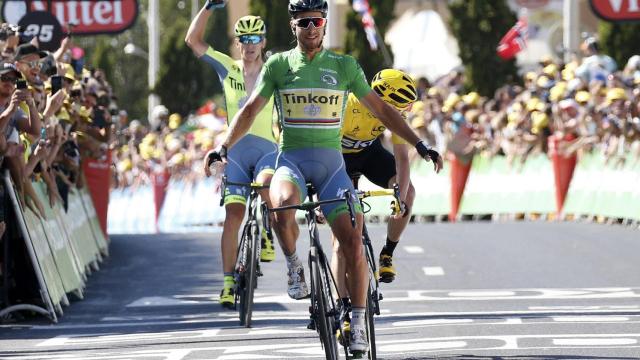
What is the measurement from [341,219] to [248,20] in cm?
457

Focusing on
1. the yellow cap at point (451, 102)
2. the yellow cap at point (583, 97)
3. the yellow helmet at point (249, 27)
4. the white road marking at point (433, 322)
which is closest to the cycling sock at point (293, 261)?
the white road marking at point (433, 322)

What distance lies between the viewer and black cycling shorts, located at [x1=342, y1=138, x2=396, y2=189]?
12.6 metres

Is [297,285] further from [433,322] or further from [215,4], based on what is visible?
[215,4]

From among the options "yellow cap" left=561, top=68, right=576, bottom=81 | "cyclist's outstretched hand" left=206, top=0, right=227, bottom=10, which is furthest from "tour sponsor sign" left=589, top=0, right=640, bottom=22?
"cyclist's outstretched hand" left=206, top=0, right=227, bottom=10

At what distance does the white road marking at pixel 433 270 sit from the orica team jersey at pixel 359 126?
679 cm

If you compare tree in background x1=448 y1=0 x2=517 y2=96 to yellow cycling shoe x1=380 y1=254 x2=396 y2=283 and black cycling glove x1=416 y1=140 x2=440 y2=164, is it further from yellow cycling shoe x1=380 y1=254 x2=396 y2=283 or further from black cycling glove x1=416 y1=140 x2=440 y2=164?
black cycling glove x1=416 y1=140 x2=440 y2=164

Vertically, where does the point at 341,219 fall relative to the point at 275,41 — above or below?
above

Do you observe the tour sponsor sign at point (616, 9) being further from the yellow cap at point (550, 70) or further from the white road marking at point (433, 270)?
the white road marking at point (433, 270)

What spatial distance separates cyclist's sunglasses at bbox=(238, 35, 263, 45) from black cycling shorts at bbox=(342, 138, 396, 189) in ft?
7.49

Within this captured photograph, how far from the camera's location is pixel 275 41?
194 feet

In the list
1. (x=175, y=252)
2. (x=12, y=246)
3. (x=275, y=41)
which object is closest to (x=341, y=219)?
(x=12, y=246)

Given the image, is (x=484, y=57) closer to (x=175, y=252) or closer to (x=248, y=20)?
(x=175, y=252)

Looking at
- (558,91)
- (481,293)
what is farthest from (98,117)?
(558,91)

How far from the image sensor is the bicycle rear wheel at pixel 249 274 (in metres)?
13.8
